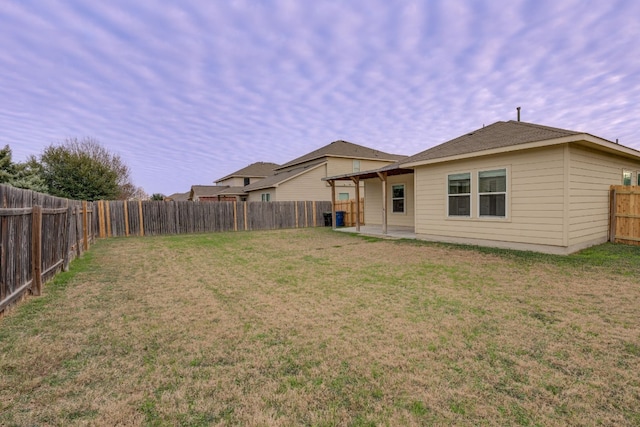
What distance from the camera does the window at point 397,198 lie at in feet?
48.0

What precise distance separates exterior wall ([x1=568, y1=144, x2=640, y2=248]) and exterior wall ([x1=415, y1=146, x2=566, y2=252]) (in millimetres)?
302

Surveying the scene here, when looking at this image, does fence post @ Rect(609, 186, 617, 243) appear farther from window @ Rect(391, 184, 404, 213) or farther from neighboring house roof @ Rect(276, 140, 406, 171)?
neighboring house roof @ Rect(276, 140, 406, 171)

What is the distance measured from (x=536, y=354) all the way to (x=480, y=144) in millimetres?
7663

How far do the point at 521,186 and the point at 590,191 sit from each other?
2075mm

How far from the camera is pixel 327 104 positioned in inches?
760

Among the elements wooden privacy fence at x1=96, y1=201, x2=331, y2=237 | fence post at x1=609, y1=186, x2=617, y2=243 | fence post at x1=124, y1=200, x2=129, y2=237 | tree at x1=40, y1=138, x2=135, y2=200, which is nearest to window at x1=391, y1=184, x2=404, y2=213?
wooden privacy fence at x1=96, y1=201, x2=331, y2=237

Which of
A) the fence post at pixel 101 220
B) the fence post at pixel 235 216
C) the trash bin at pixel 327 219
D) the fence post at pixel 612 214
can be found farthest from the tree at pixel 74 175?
the fence post at pixel 612 214

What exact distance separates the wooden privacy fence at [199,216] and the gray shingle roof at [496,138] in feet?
31.3

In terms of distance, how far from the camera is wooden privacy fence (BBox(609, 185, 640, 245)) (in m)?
8.73

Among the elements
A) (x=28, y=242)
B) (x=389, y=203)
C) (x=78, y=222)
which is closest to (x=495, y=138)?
(x=389, y=203)

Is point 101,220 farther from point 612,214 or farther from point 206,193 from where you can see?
point 206,193

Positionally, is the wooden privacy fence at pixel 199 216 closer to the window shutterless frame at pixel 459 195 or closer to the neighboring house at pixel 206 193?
the window shutterless frame at pixel 459 195

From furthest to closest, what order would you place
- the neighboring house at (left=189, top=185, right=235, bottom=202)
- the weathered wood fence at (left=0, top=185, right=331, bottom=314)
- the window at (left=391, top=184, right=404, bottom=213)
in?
the neighboring house at (left=189, top=185, right=235, bottom=202) → the window at (left=391, top=184, right=404, bottom=213) → the weathered wood fence at (left=0, top=185, right=331, bottom=314)

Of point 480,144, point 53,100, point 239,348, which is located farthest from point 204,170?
point 239,348
